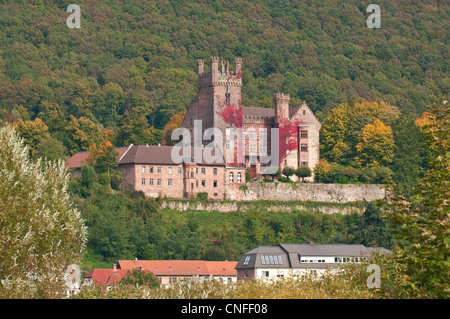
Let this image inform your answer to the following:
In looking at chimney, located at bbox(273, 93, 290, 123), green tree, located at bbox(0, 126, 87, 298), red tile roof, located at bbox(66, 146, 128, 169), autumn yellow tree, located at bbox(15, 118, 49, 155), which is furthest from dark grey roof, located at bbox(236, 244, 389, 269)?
green tree, located at bbox(0, 126, 87, 298)

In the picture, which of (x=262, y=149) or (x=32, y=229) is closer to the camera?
(x=32, y=229)

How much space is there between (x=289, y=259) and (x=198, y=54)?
309 feet

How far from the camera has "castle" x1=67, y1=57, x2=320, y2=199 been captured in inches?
3319

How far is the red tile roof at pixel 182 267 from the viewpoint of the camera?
7450cm

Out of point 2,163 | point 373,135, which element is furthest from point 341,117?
point 2,163

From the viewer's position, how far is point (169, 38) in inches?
6634

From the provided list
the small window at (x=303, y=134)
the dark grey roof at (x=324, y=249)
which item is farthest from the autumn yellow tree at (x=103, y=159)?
the small window at (x=303, y=134)

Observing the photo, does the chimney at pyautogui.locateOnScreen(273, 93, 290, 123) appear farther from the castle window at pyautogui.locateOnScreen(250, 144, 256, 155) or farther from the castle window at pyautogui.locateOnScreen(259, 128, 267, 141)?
the castle window at pyautogui.locateOnScreen(250, 144, 256, 155)

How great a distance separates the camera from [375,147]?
9812cm

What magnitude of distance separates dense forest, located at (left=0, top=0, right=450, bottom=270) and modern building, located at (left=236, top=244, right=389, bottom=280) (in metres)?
7.03

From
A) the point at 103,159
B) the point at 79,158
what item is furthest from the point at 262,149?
the point at 79,158

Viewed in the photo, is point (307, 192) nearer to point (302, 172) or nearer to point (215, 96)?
point (302, 172)

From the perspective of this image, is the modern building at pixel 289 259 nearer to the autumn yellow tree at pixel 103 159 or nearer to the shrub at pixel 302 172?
the shrub at pixel 302 172
